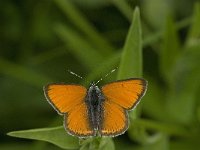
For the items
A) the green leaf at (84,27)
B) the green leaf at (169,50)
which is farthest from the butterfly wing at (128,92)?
the green leaf at (84,27)

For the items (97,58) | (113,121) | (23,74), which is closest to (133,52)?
(113,121)

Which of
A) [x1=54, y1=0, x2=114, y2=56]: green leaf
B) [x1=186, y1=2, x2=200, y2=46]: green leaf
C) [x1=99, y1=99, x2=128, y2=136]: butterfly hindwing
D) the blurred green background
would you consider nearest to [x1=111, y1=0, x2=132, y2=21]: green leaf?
the blurred green background

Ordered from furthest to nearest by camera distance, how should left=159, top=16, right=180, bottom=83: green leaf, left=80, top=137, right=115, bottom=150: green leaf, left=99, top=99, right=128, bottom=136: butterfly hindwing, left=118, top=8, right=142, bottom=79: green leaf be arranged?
left=159, top=16, right=180, bottom=83: green leaf
left=118, top=8, right=142, bottom=79: green leaf
left=80, top=137, right=115, bottom=150: green leaf
left=99, top=99, right=128, bottom=136: butterfly hindwing

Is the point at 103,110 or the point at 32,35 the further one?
the point at 32,35

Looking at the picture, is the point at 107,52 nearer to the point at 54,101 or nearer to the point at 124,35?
the point at 124,35

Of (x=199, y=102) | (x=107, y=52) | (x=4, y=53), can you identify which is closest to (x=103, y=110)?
(x=199, y=102)

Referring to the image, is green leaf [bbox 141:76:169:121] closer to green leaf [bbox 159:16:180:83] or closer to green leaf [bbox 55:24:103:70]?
green leaf [bbox 159:16:180:83]

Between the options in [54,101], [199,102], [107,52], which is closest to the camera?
[54,101]

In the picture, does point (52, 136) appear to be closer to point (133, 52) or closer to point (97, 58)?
point (133, 52)
